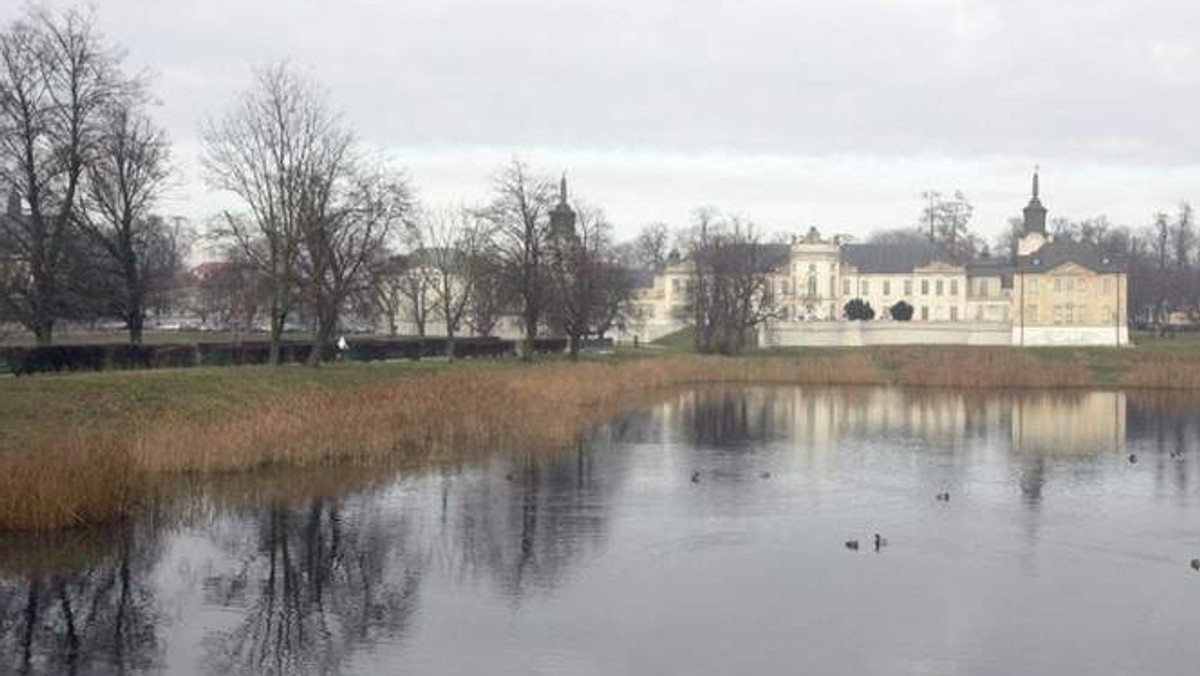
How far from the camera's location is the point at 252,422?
2866 centimetres

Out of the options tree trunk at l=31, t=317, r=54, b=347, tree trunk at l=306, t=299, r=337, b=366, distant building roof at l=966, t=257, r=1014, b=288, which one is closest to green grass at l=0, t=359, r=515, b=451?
tree trunk at l=306, t=299, r=337, b=366

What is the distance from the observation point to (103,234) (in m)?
43.4

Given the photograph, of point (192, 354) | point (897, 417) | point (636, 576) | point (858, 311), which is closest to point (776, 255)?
point (858, 311)

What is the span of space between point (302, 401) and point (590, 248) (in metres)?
41.7

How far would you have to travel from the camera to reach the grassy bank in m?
20.7

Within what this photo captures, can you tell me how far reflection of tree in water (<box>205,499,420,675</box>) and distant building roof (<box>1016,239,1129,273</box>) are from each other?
285 ft

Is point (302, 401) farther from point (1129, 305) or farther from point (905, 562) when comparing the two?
point (1129, 305)

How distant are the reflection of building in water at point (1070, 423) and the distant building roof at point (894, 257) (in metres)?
57.5

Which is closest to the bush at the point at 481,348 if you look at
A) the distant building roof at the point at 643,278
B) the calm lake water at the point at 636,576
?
the calm lake water at the point at 636,576

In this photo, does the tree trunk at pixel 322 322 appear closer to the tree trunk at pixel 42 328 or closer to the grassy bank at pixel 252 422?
the grassy bank at pixel 252 422

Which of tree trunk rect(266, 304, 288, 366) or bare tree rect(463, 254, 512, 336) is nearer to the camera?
tree trunk rect(266, 304, 288, 366)

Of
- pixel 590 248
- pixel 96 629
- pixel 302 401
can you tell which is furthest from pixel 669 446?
pixel 590 248

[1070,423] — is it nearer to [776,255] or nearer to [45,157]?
[45,157]

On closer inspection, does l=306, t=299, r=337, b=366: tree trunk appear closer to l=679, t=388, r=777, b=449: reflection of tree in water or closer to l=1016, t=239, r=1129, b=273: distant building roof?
l=679, t=388, r=777, b=449: reflection of tree in water
